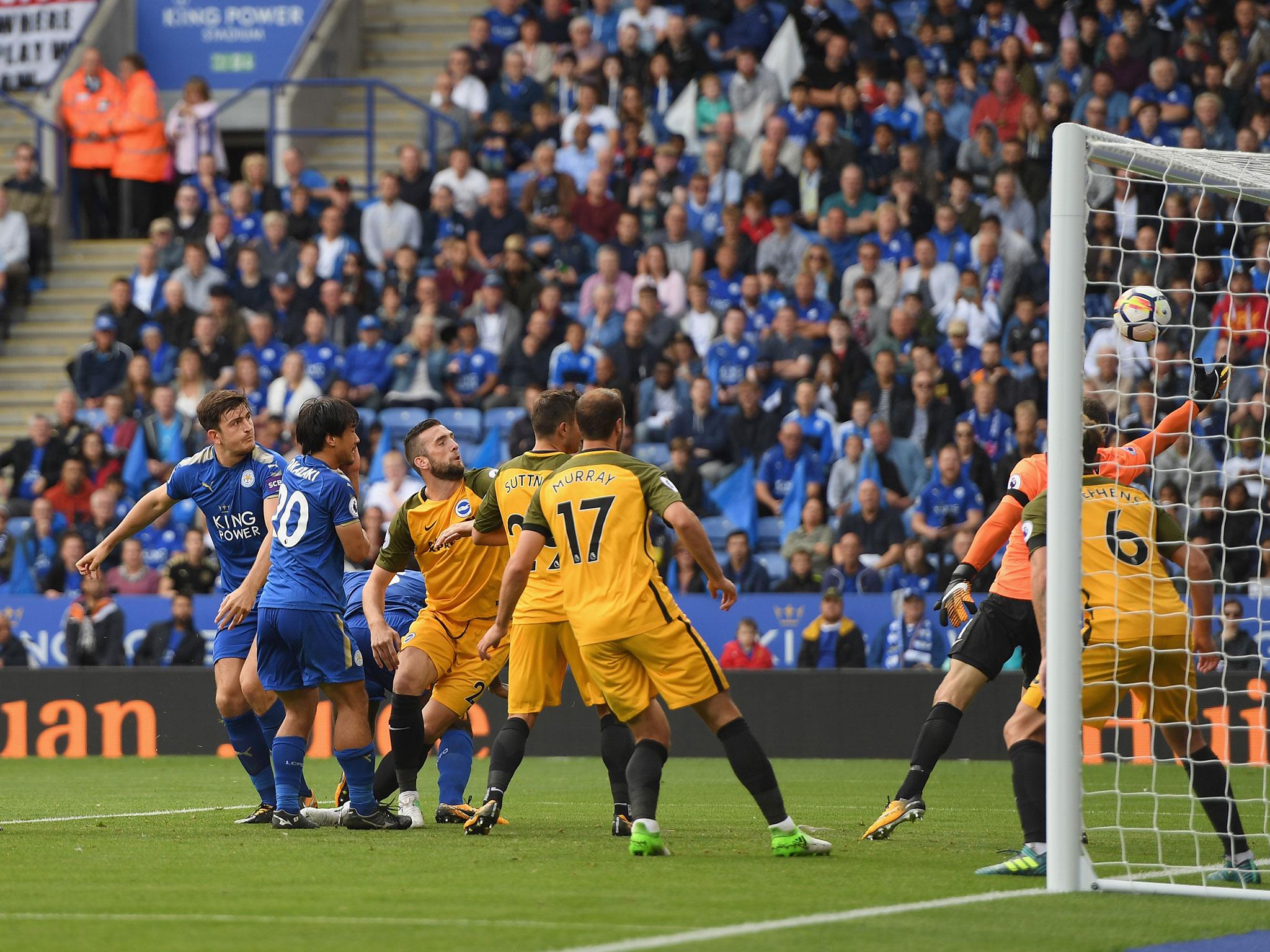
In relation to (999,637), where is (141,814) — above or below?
below

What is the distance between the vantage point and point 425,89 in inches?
982

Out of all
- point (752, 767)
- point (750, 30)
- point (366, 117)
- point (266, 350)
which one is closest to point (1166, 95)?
point (750, 30)

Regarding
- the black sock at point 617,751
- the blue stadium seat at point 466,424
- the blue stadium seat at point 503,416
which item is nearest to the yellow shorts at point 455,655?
the black sock at point 617,751

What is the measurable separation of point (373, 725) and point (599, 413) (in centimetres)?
298

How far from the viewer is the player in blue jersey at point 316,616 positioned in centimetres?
885

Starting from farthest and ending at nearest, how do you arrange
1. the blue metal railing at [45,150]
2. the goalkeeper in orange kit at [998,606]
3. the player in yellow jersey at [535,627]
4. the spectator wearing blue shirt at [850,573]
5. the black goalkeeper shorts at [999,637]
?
the blue metal railing at [45,150] → the spectator wearing blue shirt at [850,573] → the player in yellow jersey at [535,627] → the black goalkeeper shorts at [999,637] → the goalkeeper in orange kit at [998,606]

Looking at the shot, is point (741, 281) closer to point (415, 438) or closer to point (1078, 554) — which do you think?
point (415, 438)

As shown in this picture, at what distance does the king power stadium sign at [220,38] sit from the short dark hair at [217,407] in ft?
53.6

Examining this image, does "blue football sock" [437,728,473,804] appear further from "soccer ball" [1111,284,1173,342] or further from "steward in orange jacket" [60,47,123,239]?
"steward in orange jacket" [60,47,123,239]

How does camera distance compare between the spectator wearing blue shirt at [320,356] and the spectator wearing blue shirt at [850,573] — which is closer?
the spectator wearing blue shirt at [850,573]

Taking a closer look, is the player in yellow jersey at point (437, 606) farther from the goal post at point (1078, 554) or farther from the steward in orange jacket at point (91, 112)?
the steward in orange jacket at point (91, 112)

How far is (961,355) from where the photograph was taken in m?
17.8

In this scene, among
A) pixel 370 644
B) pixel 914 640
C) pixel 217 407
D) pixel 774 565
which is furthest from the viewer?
pixel 774 565

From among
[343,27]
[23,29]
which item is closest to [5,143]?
[23,29]
